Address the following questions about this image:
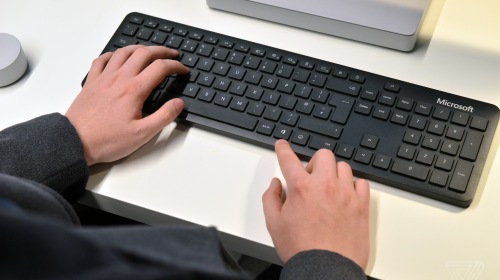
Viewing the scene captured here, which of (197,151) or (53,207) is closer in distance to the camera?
(53,207)

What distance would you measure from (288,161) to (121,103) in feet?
0.68


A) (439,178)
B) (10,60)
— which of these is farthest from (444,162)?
(10,60)

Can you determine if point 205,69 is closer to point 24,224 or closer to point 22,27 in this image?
point 22,27

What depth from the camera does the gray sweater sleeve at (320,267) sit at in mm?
630

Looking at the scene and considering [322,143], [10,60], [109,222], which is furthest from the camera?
[109,222]

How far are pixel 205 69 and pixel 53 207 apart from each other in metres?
0.29

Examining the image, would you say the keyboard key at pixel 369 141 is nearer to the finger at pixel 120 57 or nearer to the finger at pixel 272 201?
the finger at pixel 272 201

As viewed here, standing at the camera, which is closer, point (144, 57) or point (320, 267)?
point (320, 267)

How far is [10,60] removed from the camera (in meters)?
0.84

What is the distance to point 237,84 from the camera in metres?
0.79

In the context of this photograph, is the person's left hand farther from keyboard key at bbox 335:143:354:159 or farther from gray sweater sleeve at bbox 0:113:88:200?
keyboard key at bbox 335:143:354:159

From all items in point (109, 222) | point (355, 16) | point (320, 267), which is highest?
point (355, 16)

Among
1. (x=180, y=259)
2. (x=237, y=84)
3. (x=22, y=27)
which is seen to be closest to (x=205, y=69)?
(x=237, y=84)

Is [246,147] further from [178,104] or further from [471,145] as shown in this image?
[471,145]
